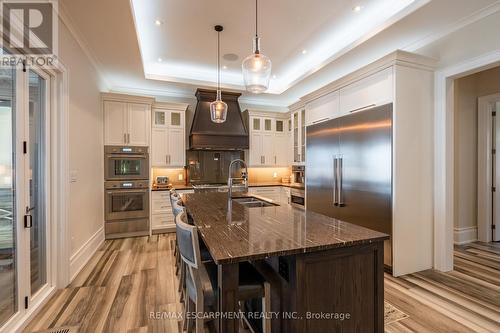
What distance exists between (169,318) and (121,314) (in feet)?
1.50

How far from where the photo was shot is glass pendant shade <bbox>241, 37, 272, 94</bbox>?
2.28 metres

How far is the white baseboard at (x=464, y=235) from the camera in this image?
4.07 m

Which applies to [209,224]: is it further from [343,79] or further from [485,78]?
[485,78]

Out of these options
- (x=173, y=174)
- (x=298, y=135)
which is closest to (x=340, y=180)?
(x=298, y=135)

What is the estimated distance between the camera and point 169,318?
2.20 metres

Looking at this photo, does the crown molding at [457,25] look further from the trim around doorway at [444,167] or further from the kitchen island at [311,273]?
the kitchen island at [311,273]

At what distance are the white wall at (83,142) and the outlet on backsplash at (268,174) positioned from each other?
337cm

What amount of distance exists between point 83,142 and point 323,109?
3.69m

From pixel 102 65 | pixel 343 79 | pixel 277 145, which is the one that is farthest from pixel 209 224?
pixel 277 145

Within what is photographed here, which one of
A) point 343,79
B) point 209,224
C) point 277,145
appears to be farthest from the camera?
point 277,145

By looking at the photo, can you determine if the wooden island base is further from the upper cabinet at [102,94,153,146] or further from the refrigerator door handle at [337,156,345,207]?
the upper cabinet at [102,94,153,146]

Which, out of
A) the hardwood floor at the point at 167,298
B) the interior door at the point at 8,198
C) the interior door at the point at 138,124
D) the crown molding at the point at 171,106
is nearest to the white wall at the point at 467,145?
the hardwood floor at the point at 167,298

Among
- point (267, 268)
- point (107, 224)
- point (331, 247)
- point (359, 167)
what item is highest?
point (359, 167)

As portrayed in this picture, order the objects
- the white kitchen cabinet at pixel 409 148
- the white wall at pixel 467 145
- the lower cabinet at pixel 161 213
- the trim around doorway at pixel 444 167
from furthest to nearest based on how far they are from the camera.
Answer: the lower cabinet at pixel 161 213
the white wall at pixel 467 145
the trim around doorway at pixel 444 167
the white kitchen cabinet at pixel 409 148
